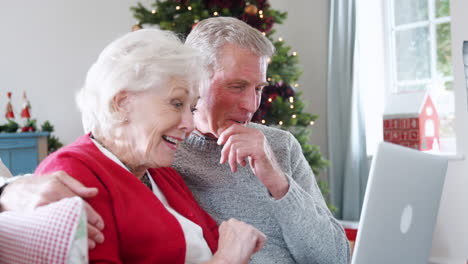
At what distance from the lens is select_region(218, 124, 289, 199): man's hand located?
131 cm

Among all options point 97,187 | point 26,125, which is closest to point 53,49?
point 26,125

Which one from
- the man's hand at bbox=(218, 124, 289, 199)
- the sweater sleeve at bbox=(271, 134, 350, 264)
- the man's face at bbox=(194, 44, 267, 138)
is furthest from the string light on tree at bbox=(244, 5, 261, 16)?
the man's hand at bbox=(218, 124, 289, 199)

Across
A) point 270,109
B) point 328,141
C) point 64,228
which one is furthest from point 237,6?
point 64,228

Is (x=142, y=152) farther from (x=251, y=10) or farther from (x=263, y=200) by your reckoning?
(x=251, y=10)

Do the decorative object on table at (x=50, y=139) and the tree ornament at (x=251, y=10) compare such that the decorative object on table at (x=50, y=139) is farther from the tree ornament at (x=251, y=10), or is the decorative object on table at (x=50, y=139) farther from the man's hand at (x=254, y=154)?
the man's hand at (x=254, y=154)

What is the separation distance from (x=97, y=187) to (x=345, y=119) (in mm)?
3770

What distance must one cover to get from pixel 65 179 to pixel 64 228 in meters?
0.19

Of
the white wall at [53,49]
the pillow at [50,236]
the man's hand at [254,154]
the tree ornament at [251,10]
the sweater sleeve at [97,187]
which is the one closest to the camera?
the pillow at [50,236]

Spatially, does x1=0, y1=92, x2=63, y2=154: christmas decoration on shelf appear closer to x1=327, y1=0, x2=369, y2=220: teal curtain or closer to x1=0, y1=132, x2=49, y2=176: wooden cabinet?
x1=0, y1=132, x2=49, y2=176: wooden cabinet

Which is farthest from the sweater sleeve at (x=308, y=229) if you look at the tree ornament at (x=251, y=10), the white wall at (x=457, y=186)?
the white wall at (x=457, y=186)

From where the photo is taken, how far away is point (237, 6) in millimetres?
3680

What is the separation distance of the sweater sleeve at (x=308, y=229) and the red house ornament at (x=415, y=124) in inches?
106

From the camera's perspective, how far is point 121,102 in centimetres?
117

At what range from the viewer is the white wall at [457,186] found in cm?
361
